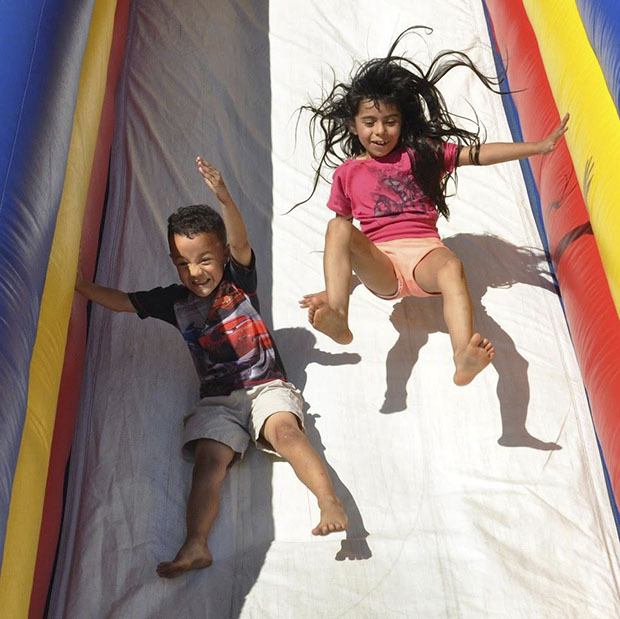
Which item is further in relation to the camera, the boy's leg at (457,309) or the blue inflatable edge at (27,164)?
the boy's leg at (457,309)

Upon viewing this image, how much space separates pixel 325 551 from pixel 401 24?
157 centimetres

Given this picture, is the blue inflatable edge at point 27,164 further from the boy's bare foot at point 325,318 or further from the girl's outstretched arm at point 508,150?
the girl's outstretched arm at point 508,150

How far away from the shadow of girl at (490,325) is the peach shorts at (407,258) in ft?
0.19

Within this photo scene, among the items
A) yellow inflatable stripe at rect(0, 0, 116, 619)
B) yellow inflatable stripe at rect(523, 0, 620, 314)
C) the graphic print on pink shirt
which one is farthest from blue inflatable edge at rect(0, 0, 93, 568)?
yellow inflatable stripe at rect(523, 0, 620, 314)

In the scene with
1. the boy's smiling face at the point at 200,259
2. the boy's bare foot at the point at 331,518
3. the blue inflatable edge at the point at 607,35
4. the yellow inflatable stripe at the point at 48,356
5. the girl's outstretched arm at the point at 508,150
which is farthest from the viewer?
the girl's outstretched arm at the point at 508,150

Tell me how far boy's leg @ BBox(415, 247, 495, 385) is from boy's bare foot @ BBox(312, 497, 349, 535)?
0.96ft

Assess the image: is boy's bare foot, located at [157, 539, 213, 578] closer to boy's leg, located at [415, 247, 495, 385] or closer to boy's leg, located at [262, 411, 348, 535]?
boy's leg, located at [262, 411, 348, 535]

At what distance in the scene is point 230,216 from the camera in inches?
74.6

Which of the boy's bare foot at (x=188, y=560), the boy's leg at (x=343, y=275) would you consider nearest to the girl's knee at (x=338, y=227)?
the boy's leg at (x=343, y=275)

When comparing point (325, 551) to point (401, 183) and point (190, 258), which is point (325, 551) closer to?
point (190, 258)

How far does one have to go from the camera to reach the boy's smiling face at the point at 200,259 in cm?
187

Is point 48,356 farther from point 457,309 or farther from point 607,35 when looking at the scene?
point 607,35

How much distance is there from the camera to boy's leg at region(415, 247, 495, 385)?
5.65 feet

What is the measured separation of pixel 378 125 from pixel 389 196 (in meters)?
0.14
